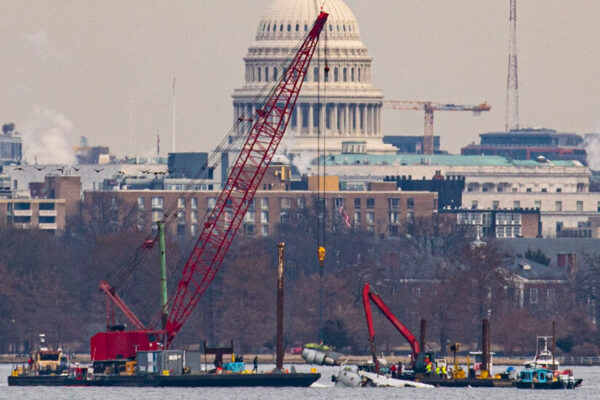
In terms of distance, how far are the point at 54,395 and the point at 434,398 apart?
21330 millimetres

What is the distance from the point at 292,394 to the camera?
197 meters

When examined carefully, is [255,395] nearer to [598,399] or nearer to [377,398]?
[377,398]

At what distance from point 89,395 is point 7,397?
471 centimetres

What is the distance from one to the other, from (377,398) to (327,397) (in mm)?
2779

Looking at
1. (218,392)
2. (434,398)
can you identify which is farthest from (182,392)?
(434,398)

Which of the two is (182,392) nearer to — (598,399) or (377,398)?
(377,398)

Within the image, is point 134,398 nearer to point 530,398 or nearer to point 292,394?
point 292,394

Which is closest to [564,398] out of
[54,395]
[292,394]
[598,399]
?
[598,399]

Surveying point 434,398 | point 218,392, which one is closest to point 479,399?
point 434,398

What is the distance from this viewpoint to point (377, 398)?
19550 centimetres

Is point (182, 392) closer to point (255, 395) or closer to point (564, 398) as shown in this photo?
point (255, 395)

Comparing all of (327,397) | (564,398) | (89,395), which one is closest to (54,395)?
(89,395)

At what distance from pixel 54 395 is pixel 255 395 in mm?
11515

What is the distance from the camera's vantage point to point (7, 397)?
196m
